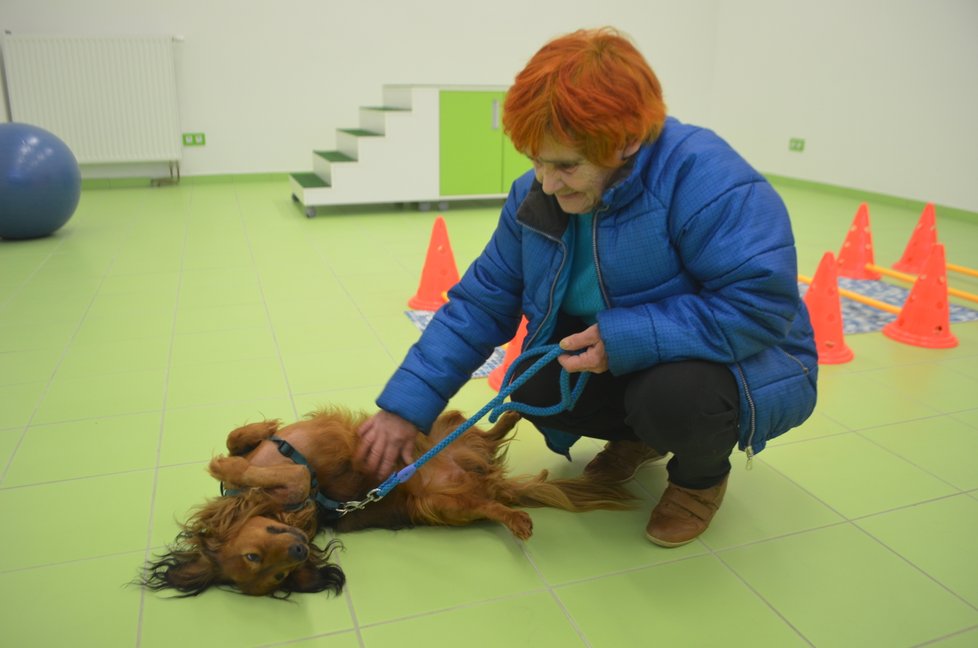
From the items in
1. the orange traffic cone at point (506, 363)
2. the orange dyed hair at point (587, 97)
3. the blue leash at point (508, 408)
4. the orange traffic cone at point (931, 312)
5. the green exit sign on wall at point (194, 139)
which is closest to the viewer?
the orange dyed hair at point (587, 97)

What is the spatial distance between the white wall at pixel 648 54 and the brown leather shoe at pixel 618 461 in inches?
190

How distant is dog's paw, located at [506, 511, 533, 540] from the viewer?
1.57 m

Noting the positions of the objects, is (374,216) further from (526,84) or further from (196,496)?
(526,84)

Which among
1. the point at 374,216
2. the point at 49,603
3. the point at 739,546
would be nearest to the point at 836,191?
the point at 374,216

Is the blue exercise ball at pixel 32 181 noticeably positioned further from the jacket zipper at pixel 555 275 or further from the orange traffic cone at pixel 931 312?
the orange traffic cone at pixel 931 312

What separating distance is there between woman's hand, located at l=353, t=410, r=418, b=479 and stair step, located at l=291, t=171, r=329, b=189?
390cm

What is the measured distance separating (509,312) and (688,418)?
48 cm

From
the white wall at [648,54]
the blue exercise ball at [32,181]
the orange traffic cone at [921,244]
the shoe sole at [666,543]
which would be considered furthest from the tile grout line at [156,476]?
the orange traffic cone at [921,244]

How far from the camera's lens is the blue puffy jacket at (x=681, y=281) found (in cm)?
139

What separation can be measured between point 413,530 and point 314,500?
10.4 inches

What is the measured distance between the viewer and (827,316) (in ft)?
9.06

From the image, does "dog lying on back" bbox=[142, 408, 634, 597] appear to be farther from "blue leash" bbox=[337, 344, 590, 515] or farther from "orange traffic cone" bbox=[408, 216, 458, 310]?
"orange traffic cone" bbox=[408, 216, 458, 310]

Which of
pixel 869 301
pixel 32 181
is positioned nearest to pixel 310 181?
pixel 32 181

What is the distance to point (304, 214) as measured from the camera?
534cm
